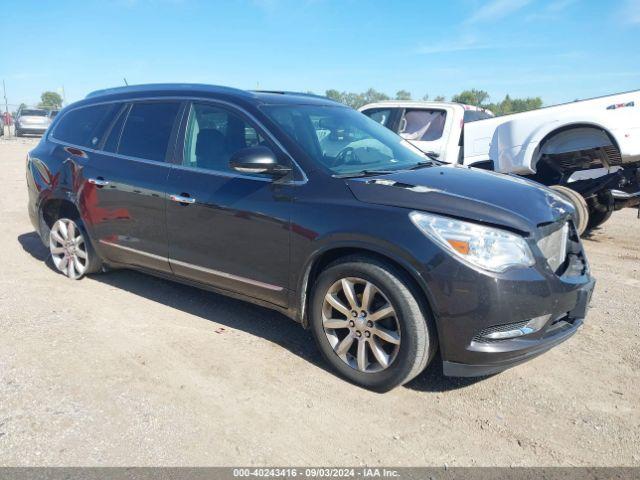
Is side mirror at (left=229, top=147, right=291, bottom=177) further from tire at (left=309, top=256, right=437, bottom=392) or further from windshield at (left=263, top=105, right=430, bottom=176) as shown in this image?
tire at (left=309, top=256, right=437, bottom=392)

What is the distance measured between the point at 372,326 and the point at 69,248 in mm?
3540

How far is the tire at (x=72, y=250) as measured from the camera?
5246 millimetres

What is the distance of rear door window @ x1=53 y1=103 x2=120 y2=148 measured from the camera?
502 centimetres

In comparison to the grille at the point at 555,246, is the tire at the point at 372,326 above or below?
below

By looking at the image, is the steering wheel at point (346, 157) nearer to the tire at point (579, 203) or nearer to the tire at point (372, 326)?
the tire at point (372, 326)

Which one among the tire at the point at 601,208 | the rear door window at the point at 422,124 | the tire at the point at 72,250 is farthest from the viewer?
the rear door window at the point at 422,124

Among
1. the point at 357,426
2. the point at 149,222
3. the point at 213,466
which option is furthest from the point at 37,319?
the point at 357,426

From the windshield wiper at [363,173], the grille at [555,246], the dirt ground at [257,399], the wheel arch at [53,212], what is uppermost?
the windshield wiper at [363,173]

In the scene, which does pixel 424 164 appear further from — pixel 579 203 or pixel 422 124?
pixel 422 124

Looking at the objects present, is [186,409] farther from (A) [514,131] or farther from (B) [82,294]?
(A) [514,131]

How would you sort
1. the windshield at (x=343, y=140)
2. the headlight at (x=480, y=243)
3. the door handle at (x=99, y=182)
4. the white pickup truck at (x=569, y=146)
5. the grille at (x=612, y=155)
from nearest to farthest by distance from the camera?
the headlight at (x=480, y=243)
the windshield at (x=343, y=140)
the door handle at (x=99, y=182)
the white pickup truck at (x=569, y=146)
the grille at (x=612, y=155)

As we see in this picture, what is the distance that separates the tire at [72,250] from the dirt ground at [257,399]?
61 cm

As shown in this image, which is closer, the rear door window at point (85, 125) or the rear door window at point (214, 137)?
the rear door window at point (214, 137)

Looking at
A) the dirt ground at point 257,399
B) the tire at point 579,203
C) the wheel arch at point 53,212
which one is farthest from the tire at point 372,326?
the tire at point 579,203
